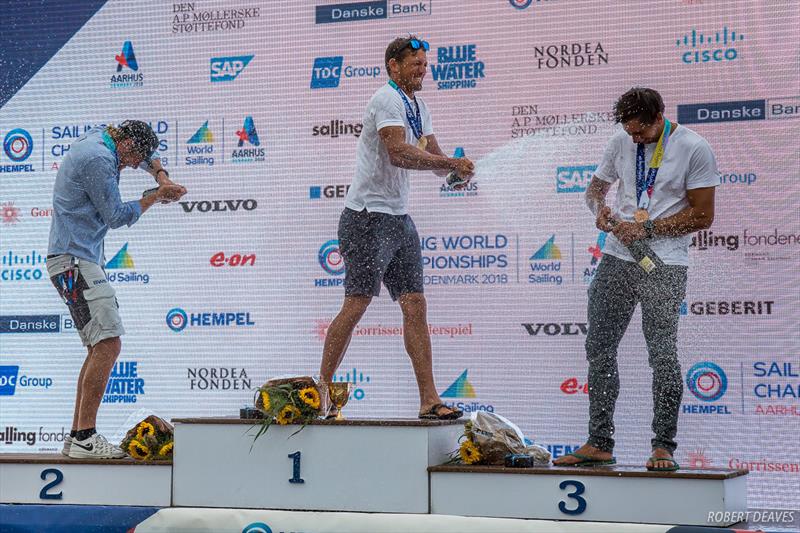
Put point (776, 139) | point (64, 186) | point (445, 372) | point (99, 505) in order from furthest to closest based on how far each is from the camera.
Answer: point (445, 372) < point (776, 139) < point (64, 186) < point (99, 505)

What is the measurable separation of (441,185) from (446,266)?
1.36 ft

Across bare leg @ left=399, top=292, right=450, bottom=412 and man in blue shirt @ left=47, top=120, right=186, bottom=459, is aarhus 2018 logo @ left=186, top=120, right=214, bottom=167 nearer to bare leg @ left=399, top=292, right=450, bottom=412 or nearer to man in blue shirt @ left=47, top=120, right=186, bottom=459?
man in blue shirt @ left=47, top=120, right=186, bottom=459

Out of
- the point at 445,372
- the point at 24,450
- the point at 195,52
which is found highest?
the point at 195,52

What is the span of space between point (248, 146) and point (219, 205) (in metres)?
0.36

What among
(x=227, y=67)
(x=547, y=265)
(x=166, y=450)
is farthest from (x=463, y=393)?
(x=227, y=67)

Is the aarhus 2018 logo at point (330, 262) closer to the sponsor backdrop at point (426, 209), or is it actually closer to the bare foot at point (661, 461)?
the sponsor backdrop at point (426, 209)

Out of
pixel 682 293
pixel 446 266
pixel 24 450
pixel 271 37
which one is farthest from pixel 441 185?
→ pixel 24 450

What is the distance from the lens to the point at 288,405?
382cm

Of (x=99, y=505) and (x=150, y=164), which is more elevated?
(x=150, y=164)

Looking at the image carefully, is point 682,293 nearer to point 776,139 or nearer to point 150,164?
point 776,139

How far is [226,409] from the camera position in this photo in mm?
5629

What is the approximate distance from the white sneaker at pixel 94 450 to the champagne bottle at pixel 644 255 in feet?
7.01

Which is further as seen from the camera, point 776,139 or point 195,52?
point 195,52

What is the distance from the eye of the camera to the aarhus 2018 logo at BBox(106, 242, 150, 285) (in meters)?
5.86
